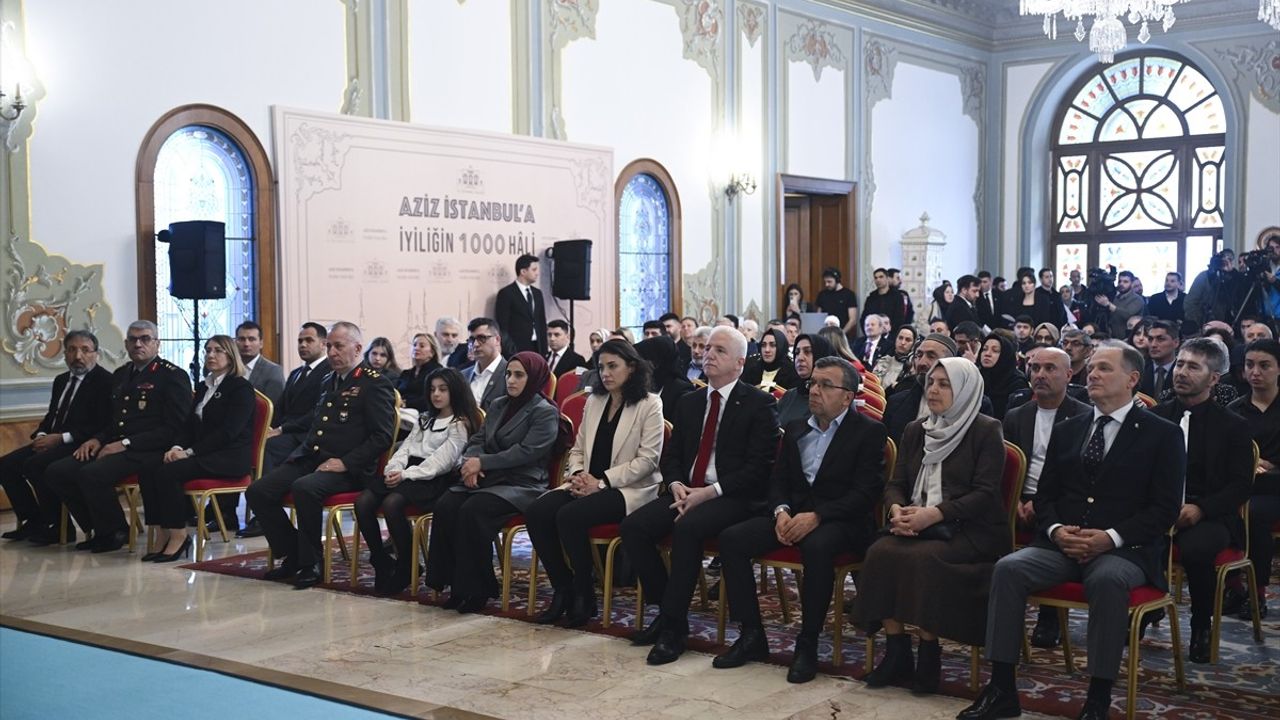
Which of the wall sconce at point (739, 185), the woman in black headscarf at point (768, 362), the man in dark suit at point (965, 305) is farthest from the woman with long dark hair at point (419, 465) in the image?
the wall sconce at point (739, 185)

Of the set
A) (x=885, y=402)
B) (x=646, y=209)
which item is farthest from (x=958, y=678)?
(x=646, y=209)

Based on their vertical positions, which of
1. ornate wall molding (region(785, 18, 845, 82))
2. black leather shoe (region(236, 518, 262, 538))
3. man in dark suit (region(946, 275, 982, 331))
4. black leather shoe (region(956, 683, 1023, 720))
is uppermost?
ornate wall molding (region(785, 18, 845, 82))

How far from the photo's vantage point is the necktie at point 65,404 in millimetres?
7191

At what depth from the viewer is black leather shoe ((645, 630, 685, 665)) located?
15.3ft

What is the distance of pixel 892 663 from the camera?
4332 mm

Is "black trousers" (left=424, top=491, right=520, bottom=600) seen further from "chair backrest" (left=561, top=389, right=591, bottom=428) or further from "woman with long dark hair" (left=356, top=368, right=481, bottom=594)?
"chair backrest" (left=561, top=389, right=591, bottom=428)

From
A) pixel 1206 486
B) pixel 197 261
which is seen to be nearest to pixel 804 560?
pixel 1206 486

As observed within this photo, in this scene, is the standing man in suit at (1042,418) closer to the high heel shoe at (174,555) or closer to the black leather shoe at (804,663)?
the black leather shoe at (804,663)

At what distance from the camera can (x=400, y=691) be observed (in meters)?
4.36

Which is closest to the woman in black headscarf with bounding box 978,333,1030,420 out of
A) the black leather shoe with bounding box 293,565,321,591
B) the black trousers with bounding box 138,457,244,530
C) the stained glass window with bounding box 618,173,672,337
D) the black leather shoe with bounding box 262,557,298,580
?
the black leather shoe with bounding box 293,565,321,591

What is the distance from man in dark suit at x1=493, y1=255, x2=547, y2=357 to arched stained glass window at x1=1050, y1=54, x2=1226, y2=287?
26.4 feet

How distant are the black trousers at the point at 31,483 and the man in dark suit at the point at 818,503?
13.5 feet

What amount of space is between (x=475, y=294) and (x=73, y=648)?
5687 mm

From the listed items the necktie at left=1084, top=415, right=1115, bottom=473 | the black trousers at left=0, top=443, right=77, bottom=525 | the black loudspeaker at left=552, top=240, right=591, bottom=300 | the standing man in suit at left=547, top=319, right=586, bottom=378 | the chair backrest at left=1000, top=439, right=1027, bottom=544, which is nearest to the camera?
the necktie at left=1084, top=415, right=1115, bottom=473
